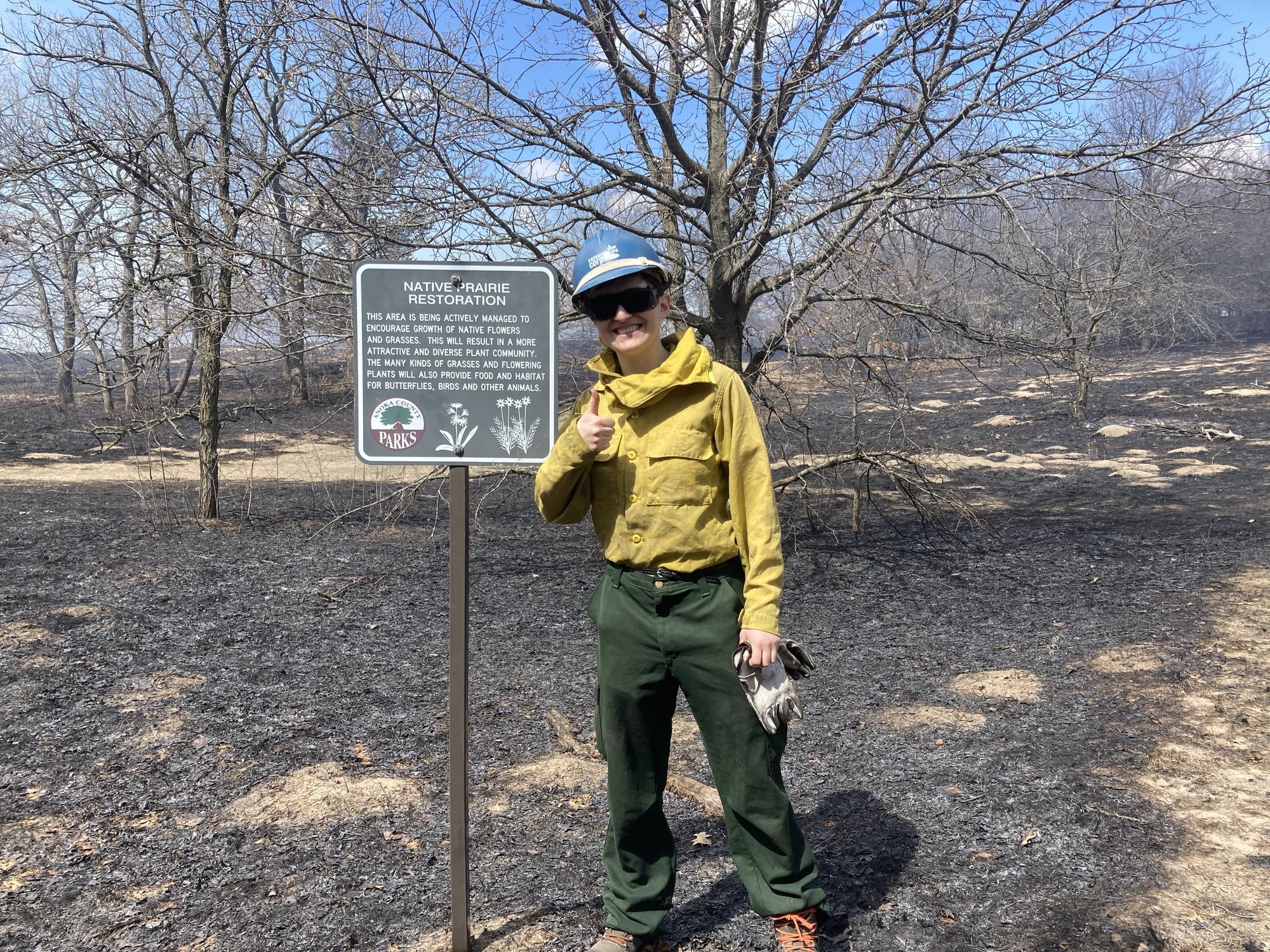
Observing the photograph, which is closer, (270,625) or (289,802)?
(289,802)

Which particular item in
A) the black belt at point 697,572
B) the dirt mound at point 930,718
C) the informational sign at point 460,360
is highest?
the informational sign at point 460,360

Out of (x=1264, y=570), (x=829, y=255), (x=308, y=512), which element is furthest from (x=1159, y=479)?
(x=308, y=512)

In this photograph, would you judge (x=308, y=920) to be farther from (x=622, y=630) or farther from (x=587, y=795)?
(x=622, y=630)

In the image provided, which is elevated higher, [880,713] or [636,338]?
[636,338]

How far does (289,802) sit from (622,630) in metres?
2.04

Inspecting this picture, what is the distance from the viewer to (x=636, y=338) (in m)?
2.45

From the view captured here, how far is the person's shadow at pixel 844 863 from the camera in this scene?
2926mm

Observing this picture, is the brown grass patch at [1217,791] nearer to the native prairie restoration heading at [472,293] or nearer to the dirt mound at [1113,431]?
the native prairie restoration heading at [472,293]

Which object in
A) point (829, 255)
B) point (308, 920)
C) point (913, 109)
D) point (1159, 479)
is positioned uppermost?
point (913, 109)

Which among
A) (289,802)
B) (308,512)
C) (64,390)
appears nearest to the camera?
(289,802)

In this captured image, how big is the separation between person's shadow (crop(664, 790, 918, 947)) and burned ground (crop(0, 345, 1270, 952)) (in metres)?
0.01

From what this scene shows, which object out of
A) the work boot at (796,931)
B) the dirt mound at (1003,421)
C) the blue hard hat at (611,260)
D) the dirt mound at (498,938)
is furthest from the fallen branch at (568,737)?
the dirt mound at (1003,421)

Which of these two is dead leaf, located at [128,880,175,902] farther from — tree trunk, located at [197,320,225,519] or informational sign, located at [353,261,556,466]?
tree trunk, located at [197,320,225,519]

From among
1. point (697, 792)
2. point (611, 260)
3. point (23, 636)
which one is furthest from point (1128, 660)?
point (23, 636)
